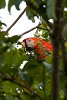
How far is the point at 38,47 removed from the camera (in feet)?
3.89

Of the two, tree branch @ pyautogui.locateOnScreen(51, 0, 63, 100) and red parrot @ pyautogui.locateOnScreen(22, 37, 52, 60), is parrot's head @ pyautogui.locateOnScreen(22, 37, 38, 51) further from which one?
tree branch @ pyautogui.locateOnScreen(51, 0, 63, 100)

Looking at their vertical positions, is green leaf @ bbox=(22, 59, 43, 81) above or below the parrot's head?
below

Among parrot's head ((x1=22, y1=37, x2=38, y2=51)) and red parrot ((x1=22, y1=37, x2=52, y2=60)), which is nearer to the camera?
red parrot ((x1=22, y1=37, x2=52, y2=60))

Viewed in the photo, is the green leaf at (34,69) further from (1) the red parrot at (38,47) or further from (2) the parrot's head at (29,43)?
(2) the parrot's head at (29,43)

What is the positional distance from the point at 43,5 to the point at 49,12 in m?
0.28

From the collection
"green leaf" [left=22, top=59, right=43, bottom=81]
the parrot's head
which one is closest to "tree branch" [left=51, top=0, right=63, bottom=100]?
"green leaf" [left=22, top=59, right=43, bottom=81]

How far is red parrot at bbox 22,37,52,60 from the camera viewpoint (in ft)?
3.79

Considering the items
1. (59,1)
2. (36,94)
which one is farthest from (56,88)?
(36,94)

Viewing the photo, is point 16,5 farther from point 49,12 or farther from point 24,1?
point 49,12

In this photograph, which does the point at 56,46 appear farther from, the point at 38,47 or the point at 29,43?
the point at 29,43

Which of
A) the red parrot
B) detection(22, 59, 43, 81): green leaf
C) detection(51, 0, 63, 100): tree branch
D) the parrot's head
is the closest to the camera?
detection(51, 0, 63, 100): tree branch

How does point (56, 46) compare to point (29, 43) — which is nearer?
point (56, 46)

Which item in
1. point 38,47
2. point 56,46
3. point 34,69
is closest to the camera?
point 56,46

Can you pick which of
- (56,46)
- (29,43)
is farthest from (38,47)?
(56,46)
